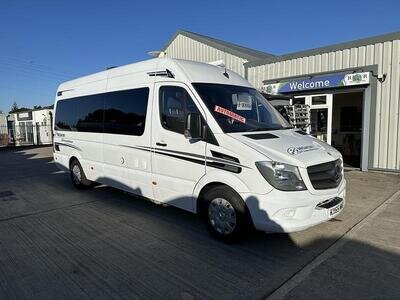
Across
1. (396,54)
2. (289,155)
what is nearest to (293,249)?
(289,155)

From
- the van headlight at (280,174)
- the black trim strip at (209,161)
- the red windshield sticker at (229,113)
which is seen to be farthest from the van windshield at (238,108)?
the van headlight at (280,174)

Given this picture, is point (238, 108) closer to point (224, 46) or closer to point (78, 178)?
point (78, 178)

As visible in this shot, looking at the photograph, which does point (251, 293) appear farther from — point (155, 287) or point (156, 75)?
point (156, 75)

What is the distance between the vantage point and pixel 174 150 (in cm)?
517

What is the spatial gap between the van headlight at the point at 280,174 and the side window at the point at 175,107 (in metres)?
1.36

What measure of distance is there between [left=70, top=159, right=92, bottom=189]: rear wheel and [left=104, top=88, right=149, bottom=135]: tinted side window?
A: 180 cm

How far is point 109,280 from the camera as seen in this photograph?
3756 mm

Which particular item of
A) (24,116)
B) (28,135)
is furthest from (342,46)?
(24,116)

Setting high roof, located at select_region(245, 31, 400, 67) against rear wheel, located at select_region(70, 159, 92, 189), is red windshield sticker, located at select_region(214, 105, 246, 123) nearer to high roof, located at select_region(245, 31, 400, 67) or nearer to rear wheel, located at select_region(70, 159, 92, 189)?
rear wheel, located at select_region(70, 159, 92, 189)

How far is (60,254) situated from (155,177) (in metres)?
1.84

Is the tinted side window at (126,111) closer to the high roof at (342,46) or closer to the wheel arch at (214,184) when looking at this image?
the wheel arch at (214,184)

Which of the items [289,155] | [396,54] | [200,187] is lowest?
[200,187]

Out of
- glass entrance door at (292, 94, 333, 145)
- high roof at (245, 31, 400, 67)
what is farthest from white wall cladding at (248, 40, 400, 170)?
glass entrance door at (292, 94, 333, 145)

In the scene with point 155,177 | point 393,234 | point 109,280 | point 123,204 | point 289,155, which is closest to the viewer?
point 109,280
